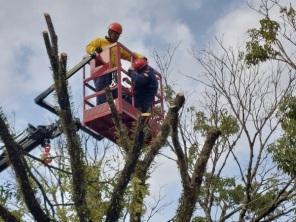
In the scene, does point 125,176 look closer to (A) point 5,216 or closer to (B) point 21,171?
(B) point 21,171

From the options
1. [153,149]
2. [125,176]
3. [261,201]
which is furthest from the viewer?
[261,201]

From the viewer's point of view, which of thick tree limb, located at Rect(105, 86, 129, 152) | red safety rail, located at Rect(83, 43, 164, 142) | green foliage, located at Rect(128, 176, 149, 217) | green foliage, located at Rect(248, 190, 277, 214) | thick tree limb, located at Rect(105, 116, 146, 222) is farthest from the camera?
green foliage, located at Rect(248, 190, 277, 214)

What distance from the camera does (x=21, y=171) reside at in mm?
3547

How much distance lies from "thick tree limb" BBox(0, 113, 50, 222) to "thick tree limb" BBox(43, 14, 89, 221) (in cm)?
24

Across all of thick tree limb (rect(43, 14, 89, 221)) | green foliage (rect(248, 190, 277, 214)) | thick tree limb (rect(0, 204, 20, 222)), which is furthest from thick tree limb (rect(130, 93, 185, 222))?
green foliage (rect(248, 190, 277, 214))

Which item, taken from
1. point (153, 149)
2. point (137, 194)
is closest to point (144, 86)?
point (153, 149)

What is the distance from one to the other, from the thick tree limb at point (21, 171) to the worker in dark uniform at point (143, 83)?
500 centimetres

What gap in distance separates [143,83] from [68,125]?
16.6 ft

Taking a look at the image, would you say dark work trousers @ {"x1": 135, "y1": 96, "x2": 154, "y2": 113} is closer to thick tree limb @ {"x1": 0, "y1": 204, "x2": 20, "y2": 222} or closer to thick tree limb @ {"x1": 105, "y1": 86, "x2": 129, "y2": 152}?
thick tree limb @ {"x1": 105, "y1": 86, "x2": 129, "y2": 152}

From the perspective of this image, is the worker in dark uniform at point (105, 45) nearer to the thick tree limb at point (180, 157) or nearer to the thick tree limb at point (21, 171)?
the thick tree limb at point (180, 157)

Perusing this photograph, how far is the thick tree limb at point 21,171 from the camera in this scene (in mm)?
3479

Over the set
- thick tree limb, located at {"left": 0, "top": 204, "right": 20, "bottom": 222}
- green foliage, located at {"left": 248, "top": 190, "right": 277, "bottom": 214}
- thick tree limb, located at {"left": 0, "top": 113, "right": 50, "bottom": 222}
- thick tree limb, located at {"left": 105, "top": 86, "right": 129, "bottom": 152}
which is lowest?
thick tree limb, located at {"left": 0, "top": 204, "right": 20, "bottom": 222}

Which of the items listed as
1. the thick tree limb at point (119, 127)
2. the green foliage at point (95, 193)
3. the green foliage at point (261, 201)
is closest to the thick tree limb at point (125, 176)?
the green foliage at point (95, 193)

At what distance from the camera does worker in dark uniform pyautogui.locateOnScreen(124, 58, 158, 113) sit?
8.61 m
